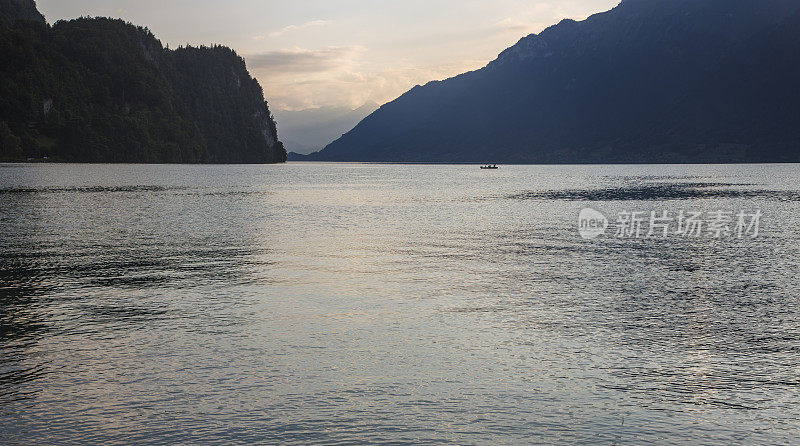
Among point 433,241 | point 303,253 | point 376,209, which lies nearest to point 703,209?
point 376,209

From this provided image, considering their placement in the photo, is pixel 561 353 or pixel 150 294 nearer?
pixel 561 353

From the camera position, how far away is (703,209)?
230ft

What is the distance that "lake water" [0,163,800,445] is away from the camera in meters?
11.7

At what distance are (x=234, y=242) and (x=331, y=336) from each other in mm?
23587

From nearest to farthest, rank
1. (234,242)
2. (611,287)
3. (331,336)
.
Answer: (331,336)
(611,287)
(234,242)

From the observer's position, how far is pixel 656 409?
12.4m

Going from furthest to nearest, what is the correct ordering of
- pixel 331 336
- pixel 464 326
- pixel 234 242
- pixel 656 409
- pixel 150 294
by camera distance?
1. pixel 234 242
2. pixel 150 294
3. pixel 464 326
4. pixel 331 336
5. pixel 656 409

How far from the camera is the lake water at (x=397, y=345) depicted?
11.7 m

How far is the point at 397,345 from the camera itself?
659 inches

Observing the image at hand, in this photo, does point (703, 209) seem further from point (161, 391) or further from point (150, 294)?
point (161, 391)

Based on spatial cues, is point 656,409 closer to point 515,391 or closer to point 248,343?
point 515,391

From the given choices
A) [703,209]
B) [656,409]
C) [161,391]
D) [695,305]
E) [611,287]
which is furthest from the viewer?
[703,209]

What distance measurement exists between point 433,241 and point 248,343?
2523 cm

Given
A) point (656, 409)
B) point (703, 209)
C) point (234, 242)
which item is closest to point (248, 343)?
point (656, 409)
